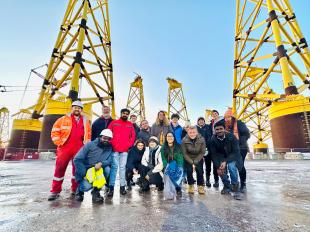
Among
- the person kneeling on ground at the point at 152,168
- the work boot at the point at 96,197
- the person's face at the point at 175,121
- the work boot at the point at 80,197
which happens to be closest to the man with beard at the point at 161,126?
the person's face at the point at 175,121

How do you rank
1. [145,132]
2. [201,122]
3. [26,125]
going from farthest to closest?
[26,125] → [201,122] → [145,132]

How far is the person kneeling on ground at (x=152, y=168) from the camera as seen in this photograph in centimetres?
346

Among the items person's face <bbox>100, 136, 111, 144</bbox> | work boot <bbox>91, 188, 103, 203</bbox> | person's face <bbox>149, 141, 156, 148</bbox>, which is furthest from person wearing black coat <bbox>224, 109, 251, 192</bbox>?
work boot <bbox>91, 188, 103, 203</bbox>

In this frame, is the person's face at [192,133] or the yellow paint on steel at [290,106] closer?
Result: the person's face at [192,133]

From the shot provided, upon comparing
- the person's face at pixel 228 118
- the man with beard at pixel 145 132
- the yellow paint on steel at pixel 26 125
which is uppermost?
the yellow paint on steel at pixel 26 125

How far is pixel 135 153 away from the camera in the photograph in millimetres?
3947

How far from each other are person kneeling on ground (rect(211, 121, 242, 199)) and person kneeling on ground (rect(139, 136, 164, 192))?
109cm

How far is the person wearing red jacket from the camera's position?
3295 mm

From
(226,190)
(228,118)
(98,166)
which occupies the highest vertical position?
(228,118)

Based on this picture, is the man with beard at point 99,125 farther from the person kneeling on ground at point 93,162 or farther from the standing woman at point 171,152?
the standing woman at point 171,152

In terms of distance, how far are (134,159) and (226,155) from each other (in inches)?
74.3

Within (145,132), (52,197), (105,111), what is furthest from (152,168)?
(52,197)

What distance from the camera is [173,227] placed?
161 cm

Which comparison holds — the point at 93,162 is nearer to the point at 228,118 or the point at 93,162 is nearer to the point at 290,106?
the point at 228,118
